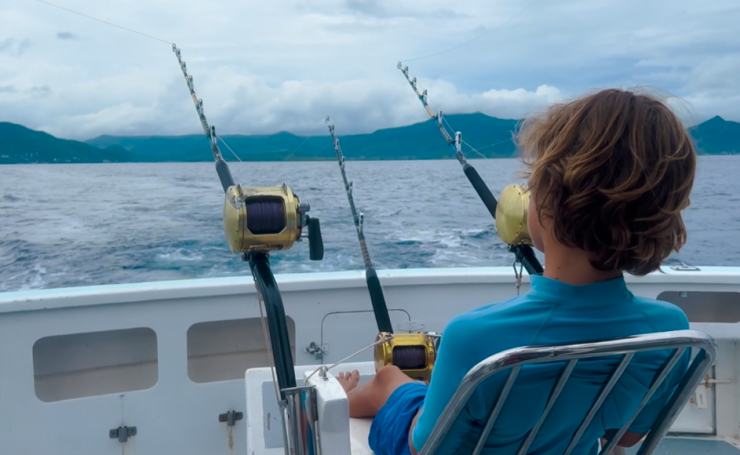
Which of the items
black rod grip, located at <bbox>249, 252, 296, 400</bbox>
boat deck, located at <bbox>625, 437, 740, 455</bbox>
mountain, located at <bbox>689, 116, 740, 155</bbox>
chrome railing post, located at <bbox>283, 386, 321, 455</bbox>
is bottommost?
boat deck, located at <bbox>625, 437, 740, 455</bbox>

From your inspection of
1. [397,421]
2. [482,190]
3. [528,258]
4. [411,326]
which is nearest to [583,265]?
[397,421]

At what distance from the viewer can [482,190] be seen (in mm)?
2057

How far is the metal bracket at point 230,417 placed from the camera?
6.89 feet

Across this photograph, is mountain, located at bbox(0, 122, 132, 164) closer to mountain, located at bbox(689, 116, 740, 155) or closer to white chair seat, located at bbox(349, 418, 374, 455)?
white chair seat, located at bbox(349, 418, 374, 455)

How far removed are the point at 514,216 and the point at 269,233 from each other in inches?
27.2

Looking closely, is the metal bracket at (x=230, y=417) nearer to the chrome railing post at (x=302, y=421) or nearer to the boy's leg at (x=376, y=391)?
the boy's leg at (x=376, y=391)

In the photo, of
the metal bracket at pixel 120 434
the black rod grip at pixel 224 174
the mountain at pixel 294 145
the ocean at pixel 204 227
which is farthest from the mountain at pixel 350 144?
the metal bracket at pixel 120 434

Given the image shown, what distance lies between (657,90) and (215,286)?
1582mm

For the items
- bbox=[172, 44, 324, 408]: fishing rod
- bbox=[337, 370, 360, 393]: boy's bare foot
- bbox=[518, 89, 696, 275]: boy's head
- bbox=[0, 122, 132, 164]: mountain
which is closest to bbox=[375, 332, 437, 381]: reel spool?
bbox=[337, 370, 360, 393]: boy's bare foot

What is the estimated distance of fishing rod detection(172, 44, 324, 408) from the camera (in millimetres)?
1237

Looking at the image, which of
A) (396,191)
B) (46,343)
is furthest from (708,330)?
(396,191)

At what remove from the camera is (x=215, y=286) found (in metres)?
2.07

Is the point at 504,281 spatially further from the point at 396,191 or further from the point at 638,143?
the point at 396,191

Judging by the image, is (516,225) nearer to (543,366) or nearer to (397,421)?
(397,421)
